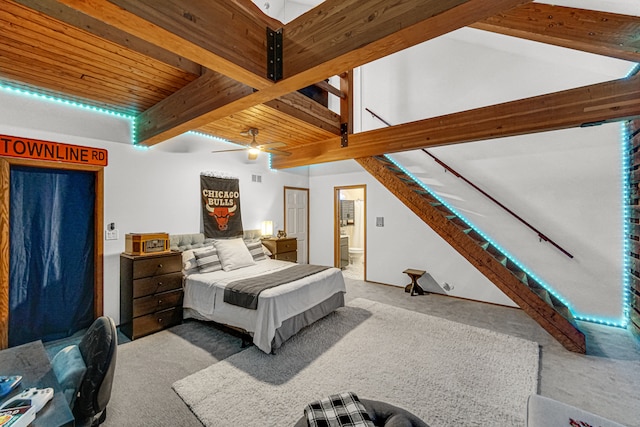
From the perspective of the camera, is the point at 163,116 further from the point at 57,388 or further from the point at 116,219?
the point at 57,388

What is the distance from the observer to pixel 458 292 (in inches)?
186

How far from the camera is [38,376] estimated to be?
50.4 inches

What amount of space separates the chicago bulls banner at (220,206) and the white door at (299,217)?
1.42 metres

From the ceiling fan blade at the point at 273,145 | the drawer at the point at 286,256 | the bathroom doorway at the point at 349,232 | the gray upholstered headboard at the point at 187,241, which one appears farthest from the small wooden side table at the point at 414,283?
the gray upholstered headboard at the point at 187,241

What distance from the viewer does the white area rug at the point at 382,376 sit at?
6.59ft

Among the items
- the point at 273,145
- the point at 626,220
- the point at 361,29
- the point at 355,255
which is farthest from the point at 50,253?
the point at 626,220

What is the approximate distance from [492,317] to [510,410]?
211 cm

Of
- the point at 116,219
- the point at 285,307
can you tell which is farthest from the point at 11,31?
the point at 285,307

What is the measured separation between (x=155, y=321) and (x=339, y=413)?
3.07 m

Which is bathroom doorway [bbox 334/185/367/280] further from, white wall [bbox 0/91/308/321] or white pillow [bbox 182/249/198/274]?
white pillow [bbox 182/249/198/274]

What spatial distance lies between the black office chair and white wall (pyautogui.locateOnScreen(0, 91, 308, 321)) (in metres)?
2.51

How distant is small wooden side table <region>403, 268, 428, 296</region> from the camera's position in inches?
190

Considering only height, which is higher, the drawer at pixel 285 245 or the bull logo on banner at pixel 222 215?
the bull logo on banner at pixel 222 215

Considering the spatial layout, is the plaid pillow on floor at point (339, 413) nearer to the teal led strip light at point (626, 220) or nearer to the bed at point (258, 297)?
the bed at point (258, 297)
